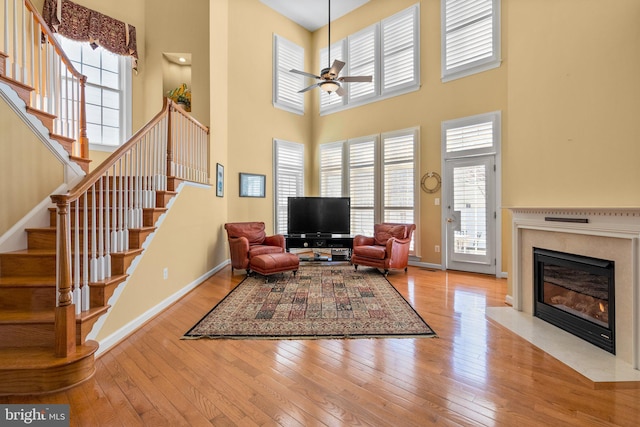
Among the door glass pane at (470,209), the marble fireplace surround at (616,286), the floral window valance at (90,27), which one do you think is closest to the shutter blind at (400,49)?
the door glass pane at (470,209)

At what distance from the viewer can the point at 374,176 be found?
6.34m

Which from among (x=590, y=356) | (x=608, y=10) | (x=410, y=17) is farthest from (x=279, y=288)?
(x=410, y=17)

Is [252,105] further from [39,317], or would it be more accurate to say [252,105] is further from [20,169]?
[39,317]

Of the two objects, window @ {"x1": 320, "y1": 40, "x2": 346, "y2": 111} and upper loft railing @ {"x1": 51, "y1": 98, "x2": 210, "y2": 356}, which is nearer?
upper loft railing @ {"x1": 51, "y1": 98, "x2": 210, "y2": 356}

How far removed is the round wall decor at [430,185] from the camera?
5457 millimetres

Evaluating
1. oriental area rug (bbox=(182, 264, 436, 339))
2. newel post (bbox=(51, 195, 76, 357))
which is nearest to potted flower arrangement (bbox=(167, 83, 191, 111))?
oriental area rug (bbox=(182, 264, 436, 339))

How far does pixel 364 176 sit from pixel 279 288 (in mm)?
3462

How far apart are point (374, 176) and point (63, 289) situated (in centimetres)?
546

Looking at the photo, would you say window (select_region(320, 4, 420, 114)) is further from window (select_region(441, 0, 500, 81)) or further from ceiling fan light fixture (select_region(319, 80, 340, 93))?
ceiling fan light fixture (select_region(319, 80, 340, 93))

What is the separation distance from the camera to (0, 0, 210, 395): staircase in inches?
76.8

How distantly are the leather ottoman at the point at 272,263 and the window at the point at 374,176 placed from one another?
7.88 feet

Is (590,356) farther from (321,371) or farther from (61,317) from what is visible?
(61,317)
